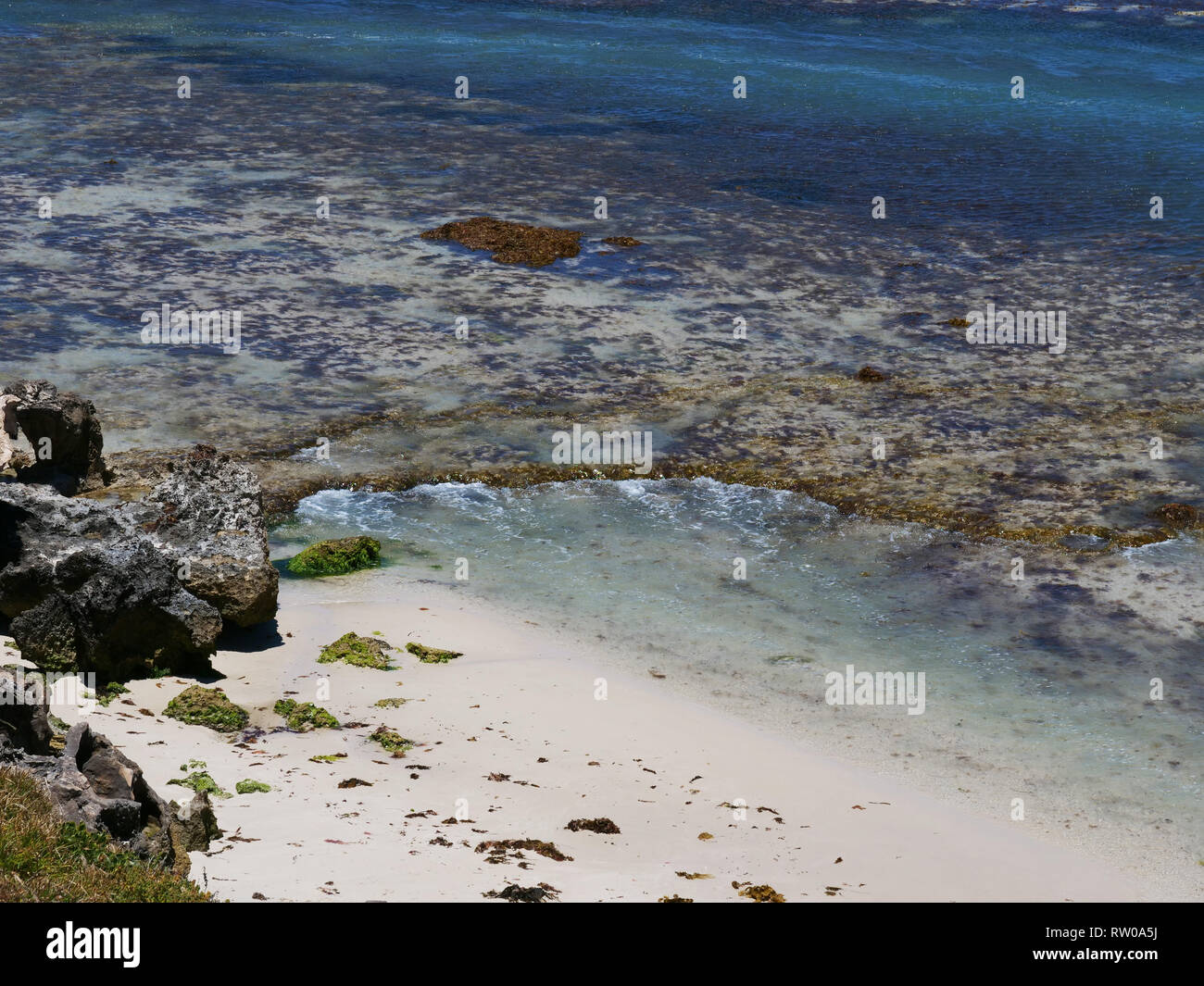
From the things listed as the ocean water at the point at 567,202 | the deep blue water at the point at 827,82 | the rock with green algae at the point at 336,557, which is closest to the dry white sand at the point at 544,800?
the rock with green algae at the point at 336,557

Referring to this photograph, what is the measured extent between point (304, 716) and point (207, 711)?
692 millimetres

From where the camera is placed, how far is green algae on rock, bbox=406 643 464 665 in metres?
11.3

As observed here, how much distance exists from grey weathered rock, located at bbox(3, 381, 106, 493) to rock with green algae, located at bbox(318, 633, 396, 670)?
3816 millimetres

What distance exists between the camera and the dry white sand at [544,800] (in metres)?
8.02

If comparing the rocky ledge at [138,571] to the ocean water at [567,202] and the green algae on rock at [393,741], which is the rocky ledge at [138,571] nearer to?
the green algae on rock at [393,741]

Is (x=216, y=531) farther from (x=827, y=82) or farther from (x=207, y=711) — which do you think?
(x=827, y=82)

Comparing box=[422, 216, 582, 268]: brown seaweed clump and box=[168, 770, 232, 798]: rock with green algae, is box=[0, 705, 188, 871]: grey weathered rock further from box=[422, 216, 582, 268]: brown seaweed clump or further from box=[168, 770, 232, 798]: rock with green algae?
box=[422, 216, 582, 268]: brown seaweed clump

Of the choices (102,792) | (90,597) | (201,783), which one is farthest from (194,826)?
(90,597)

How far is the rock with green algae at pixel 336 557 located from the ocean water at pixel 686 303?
28 centimetres

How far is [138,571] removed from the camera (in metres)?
10.8

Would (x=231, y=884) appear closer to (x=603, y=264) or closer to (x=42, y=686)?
(x=42, y=686)

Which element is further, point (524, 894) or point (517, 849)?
point (517, 849)

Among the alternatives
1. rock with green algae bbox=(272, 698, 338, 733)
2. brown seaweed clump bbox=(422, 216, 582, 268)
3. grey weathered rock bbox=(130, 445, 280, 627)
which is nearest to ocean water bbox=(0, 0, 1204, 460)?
brown seaweed clump bbox=(422, 216, 582, 268)

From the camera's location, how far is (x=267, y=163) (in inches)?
1087
